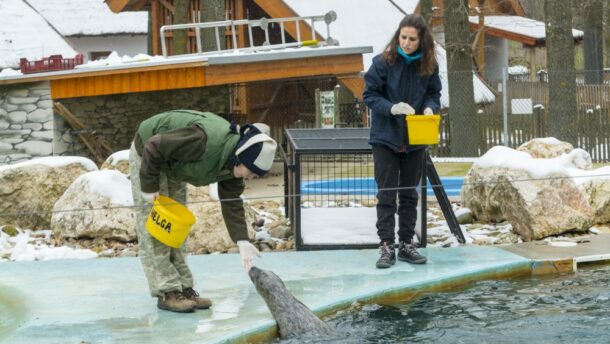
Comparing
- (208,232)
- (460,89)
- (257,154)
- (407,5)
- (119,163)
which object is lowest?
(208,232)

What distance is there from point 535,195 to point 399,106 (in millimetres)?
2410

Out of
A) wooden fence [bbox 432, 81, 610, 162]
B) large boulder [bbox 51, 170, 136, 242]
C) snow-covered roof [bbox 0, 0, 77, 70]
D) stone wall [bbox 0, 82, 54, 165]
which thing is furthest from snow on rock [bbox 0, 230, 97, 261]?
snow-covered roof [bbox 0, 0, 77, 70]

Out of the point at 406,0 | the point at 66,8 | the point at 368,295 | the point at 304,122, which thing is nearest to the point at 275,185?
the point at 304,122

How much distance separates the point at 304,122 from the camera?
845 inches

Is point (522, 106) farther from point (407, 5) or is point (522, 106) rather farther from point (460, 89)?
point (407, 5)

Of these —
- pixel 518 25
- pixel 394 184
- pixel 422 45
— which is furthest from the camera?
pixel 518 25

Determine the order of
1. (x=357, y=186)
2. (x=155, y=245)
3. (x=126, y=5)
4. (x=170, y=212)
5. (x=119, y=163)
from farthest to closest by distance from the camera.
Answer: (x=126, y=5)
(x=357, y=186)
(x=119, y=163)
(x=155, y=245)
(x=170, y=212)

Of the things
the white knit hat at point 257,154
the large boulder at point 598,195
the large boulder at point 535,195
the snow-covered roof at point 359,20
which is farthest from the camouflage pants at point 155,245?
the snow-covered roof at point 359,20

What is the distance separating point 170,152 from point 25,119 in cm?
1068

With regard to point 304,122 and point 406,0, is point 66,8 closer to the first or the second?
point 406,0

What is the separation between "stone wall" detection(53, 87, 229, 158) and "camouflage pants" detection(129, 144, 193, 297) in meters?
10.1

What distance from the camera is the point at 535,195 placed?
9414mm

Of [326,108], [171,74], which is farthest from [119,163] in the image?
[326,108]

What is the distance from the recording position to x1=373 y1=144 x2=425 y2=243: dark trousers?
7922mm
